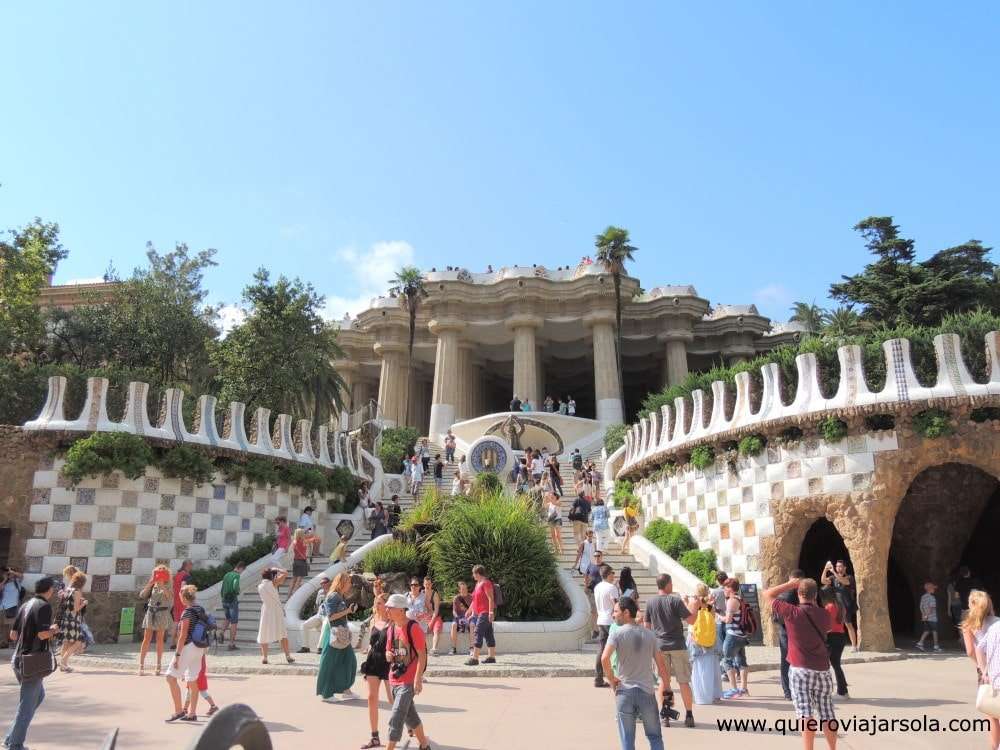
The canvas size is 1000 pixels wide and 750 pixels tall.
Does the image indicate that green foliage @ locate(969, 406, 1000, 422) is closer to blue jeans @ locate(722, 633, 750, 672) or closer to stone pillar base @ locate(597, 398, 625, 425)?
blue jeans @ locate(722, 633, 750, 672)

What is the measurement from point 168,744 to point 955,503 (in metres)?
16.2

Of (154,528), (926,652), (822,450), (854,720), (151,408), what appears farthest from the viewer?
(151,408)

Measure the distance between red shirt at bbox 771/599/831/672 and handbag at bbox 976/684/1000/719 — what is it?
3.60 ft

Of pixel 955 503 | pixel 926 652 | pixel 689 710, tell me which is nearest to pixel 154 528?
pixel 689 710

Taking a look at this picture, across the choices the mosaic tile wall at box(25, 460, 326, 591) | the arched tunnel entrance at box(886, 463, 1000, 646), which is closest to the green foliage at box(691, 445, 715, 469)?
the arched tunnel entrance at box(886, 463, 1000, 646)

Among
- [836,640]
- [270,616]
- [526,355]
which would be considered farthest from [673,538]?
[526,355]

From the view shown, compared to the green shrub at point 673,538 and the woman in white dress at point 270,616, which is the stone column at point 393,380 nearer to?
the green shrub at point 673,538

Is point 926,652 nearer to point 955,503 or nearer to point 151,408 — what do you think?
point 955,503

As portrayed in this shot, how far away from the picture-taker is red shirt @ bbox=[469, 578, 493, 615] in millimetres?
11914

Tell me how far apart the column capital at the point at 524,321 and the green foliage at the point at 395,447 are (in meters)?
9.07

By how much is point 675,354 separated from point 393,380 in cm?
1726

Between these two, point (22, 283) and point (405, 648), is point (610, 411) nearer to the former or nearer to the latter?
point (22, 283)

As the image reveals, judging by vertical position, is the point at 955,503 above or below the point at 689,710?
above

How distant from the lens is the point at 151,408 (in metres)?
17.6
